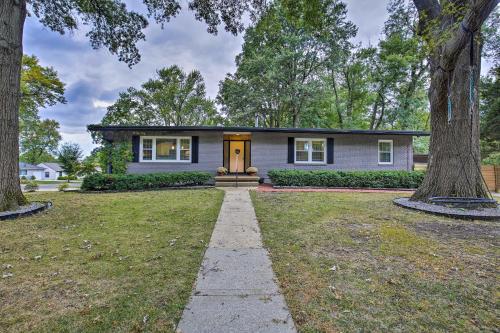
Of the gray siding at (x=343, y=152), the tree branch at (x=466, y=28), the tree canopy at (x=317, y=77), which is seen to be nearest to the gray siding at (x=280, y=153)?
the gray siding at (x=343, y=152)

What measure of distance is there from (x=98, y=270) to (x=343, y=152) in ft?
40.9

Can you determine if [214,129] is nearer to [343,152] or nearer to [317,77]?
[343,152]

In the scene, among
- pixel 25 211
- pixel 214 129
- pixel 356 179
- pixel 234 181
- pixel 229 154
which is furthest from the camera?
pixel 229 154

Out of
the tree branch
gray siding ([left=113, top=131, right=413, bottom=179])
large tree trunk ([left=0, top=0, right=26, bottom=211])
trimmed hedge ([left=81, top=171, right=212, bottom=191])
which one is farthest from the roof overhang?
the tree branch

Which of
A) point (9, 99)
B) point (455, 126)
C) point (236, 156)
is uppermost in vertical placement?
point (9, 99)

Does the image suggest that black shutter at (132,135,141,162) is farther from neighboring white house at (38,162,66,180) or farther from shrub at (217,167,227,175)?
neighboring white house at (38,162,66,180)

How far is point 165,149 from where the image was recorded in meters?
12.0

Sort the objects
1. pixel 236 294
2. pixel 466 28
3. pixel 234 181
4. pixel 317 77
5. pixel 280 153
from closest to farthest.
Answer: pixel 236 294
pixel 466 28
pixel 234 181
pixel 280 153
pixel 317 77

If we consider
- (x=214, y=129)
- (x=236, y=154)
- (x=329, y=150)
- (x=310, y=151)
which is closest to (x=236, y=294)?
(x=214, y=129)

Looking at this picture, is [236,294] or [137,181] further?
[137,181]

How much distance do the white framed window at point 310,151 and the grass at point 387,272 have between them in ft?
25.7

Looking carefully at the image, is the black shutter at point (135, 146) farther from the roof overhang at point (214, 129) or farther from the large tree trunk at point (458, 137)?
the large tree trunk at point (458, 137)

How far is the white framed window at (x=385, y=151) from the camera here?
13086 millimetres

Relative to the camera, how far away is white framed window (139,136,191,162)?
466 inches
